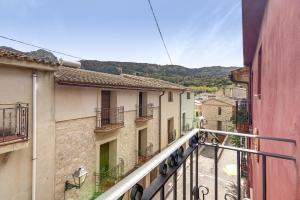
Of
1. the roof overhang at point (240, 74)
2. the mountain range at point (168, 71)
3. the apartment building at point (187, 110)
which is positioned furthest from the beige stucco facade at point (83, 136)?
the apartment building at point (187, 110)

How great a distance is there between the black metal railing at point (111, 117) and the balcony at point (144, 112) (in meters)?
1.55

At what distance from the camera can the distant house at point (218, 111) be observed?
28.0 m

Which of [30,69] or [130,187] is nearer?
[130,187]

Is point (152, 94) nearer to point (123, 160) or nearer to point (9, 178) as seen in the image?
point (123, 160)

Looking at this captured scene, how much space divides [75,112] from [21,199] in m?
2.85

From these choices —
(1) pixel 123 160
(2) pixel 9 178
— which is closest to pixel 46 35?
(1) pixel 123 160

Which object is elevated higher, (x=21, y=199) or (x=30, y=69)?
(x=30, y=69)

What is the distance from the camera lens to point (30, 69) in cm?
600

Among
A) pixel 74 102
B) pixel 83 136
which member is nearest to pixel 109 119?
pixel 83 136

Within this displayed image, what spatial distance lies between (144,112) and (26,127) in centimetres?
776

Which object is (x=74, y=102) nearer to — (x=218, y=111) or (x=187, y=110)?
(x=187, y=110)

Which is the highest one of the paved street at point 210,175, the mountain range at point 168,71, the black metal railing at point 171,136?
the mountain range at point 168,71

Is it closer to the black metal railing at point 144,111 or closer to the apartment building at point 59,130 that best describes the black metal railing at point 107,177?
the apartment building at point 59,130

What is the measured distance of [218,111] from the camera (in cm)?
2866
